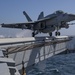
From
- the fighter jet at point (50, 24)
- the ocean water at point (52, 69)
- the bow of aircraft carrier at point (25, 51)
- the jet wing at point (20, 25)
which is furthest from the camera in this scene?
the jet wing at point (20, 25)

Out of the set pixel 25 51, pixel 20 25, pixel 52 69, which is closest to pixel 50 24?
pixel 20 25

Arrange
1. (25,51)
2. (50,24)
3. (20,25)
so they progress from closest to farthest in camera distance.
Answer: (25,51) → (50,24) → (20,25)

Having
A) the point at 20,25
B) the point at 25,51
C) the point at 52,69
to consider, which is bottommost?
the point at 52,69

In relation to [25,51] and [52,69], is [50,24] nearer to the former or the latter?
[52,69]

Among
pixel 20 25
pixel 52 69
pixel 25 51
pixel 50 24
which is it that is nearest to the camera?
pixel 25 51

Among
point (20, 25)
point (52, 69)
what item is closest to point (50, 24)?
point (20, 25)

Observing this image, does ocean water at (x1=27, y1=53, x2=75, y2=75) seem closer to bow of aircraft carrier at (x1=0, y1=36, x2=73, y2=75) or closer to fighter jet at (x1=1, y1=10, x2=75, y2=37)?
bow of aircraft carrier at (x1=0, y1=36, x2=73, y2=75)

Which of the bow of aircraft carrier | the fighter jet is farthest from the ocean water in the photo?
the fighter jet

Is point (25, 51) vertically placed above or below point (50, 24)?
below

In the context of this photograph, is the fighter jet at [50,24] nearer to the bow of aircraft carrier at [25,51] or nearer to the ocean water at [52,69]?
the bow of aircraft carrier at [25,51]

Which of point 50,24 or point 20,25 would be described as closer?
point 50,24

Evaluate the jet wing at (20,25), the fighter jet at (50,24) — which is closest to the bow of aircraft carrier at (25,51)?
the fighter jet at (50,24)

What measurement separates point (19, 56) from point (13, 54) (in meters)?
1.47

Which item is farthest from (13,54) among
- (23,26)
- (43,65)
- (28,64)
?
(23,26)
